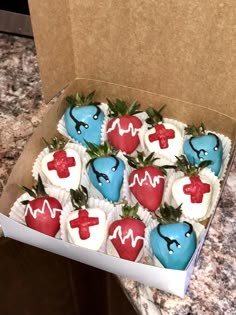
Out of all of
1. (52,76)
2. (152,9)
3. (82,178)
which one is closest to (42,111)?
(52,76)

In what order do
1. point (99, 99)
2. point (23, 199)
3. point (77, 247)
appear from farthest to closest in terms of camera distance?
1. point (99, 99)
2. point (23, 199)
3. point (77, 247)

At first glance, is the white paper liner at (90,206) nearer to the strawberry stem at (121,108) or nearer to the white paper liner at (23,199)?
the white paper liner at (23,199)

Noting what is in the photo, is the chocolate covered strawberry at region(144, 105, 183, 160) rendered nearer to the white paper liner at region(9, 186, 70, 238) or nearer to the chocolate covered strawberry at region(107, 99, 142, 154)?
the chocolate covered strawberry at region(107, 99, 142, 154)

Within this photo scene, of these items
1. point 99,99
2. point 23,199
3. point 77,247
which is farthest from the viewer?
point 99,99

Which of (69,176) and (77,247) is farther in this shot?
(69,176)

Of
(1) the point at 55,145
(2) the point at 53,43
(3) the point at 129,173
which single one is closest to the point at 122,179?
(3) the point at 129,173

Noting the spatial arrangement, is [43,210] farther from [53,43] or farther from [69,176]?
[53,43]

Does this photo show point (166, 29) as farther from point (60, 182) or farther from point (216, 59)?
point (60, 182)
